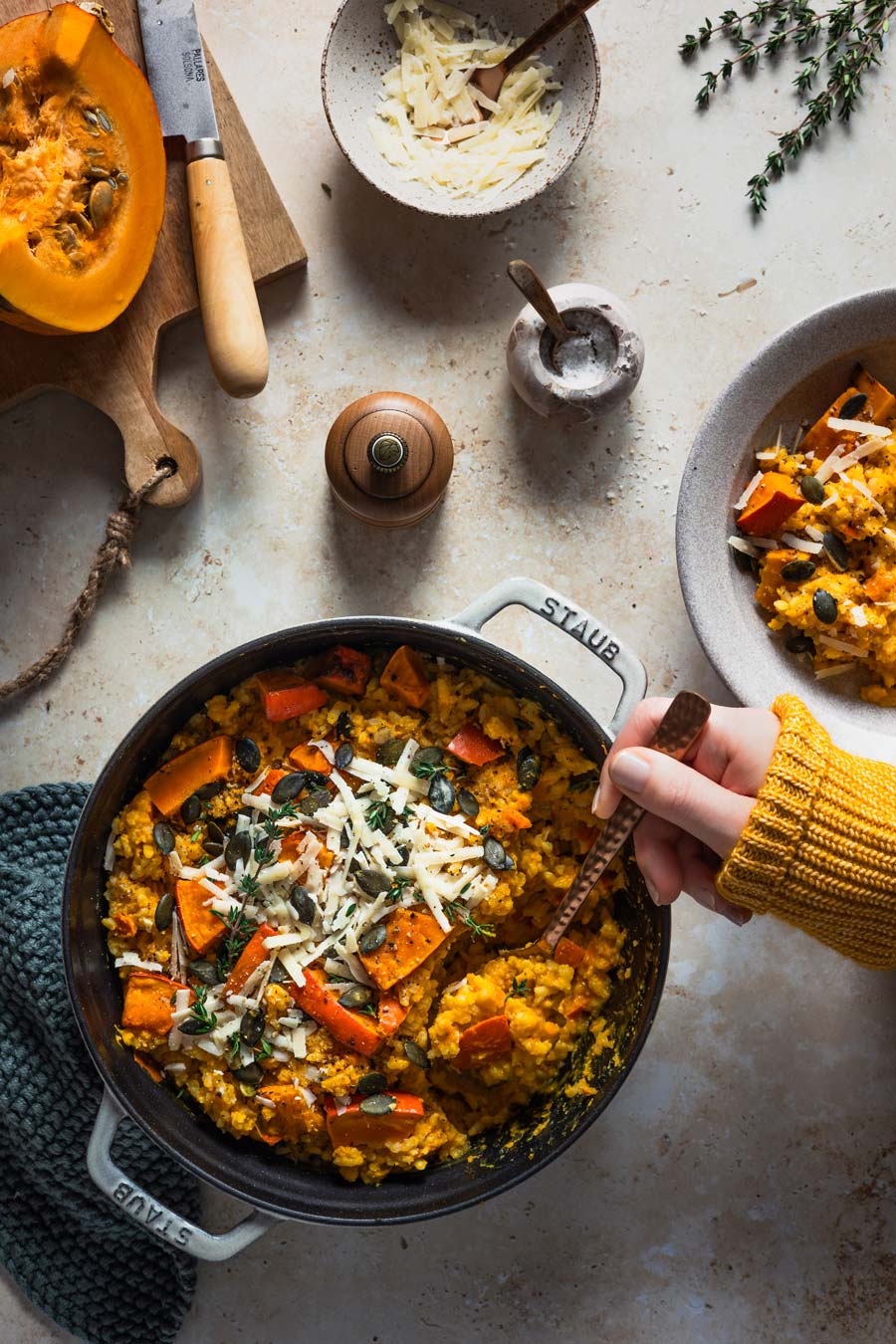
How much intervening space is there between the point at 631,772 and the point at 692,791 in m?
0.10

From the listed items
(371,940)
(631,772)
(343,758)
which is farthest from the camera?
(343,758)

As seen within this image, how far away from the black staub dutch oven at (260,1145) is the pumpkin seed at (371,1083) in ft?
0.65

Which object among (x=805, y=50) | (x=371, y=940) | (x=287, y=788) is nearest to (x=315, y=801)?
(x=287, y=788)

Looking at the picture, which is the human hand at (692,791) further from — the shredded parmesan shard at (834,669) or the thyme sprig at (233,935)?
the thyme sprig at (233,935)

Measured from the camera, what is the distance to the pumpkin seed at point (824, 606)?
2.19 meters

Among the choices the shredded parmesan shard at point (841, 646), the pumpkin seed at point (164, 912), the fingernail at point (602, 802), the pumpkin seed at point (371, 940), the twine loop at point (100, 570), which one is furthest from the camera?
the twine loop at point (100, 570)

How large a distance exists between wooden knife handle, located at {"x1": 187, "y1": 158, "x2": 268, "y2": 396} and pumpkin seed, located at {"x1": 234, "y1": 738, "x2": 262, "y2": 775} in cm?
69

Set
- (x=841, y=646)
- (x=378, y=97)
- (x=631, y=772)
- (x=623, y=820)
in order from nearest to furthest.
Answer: (x=631, y=772), (x=623, y=820), (x=841, y=646), (x=378, y=97)

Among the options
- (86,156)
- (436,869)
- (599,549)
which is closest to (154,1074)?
(436,869)

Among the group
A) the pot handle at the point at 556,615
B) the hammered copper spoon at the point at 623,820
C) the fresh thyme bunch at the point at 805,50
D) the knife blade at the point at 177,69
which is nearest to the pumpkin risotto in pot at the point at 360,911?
the hammered copper spoon at the point at 623,820

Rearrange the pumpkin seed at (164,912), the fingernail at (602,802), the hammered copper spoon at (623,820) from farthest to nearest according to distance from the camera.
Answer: the pumpkin seed at (164,912)
the fingernail at (602,802)
the hammered copper spoon at (623,820)

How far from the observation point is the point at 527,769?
2.13 metres

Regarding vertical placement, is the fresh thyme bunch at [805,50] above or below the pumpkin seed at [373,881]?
above

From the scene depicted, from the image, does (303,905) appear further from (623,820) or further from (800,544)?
(800,544)
